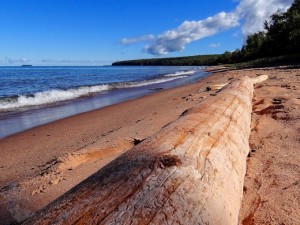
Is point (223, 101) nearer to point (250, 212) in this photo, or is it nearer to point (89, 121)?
point (250, 212)

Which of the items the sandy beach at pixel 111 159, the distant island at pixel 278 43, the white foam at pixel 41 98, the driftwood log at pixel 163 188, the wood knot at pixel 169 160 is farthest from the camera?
the distant island at pixel 278 43

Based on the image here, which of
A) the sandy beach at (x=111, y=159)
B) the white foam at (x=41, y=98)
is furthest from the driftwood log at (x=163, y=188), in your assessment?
the white foam at (x=41, y=98)

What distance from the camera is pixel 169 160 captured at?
1.89 metres

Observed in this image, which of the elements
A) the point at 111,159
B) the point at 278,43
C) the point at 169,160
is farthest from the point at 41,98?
the point at 278,43

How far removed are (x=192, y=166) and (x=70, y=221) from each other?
2.80ft

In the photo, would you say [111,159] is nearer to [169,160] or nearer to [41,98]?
[169,160]

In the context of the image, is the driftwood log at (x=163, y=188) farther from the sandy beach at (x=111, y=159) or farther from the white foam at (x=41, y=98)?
the white foam at (x=41, y=98)

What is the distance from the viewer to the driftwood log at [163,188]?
1485 millimetres

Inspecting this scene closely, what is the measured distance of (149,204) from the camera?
1536 mm

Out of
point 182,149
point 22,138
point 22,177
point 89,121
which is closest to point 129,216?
point 182,149

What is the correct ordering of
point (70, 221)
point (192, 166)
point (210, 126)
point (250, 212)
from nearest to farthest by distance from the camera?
point (70, 221) → point (192, 166) → point (250, 212) → point (210, 126)

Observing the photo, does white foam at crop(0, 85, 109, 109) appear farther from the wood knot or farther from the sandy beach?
the wood knot

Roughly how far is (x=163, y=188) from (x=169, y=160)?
258 mm

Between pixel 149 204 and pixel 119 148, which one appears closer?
pixel 149 204
